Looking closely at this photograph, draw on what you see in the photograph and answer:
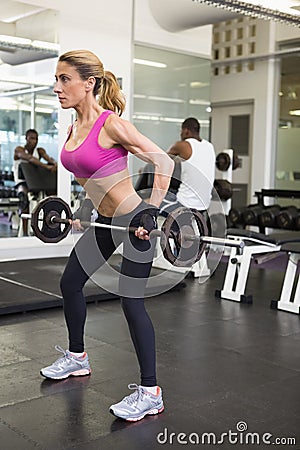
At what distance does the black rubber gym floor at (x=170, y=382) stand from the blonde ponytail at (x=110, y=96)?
110 centimetres

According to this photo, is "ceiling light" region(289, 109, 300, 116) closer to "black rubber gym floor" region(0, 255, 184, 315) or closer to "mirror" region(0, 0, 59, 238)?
"mirror" region(0, 0, 59, 238)

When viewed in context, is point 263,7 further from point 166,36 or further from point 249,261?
point 249,261

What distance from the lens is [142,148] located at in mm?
1939

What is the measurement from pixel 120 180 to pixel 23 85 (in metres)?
3.78

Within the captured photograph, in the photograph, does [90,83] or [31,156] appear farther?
[31,156]

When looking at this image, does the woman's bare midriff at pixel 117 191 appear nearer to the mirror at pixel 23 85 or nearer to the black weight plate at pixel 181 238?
the black weight plate at pixel 181 238

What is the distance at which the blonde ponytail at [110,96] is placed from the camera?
2.15 m

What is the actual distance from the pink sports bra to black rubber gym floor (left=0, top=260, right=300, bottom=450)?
86 centimetres

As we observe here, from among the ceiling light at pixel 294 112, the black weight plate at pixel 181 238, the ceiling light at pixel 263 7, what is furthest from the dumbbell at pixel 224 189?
the black weight plate at pixel 181 238

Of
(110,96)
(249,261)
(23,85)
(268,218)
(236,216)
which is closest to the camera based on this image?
(110,96)

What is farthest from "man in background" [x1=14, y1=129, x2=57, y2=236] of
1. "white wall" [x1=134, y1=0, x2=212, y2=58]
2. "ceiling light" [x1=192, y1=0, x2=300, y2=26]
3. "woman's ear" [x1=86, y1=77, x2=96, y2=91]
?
"woman's ear" [x1=86, y1=77, x2=96, y2=91]

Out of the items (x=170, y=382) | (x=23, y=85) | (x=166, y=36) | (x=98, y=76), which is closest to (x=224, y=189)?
(x=166, y=36)

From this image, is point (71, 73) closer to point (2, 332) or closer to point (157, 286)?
point (157, 286)

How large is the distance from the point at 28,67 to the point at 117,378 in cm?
377
